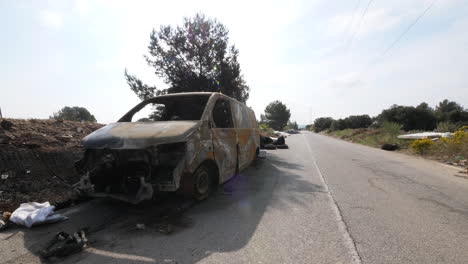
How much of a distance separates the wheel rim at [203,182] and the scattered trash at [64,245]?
149cm

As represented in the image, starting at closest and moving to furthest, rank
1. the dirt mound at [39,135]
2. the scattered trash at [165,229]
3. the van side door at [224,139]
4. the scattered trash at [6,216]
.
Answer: the scattered trash at [165,229] → the scattered trash at [6,216] → the van side door at [224,139] → the dirt mound at [39,135]

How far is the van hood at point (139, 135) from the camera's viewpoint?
8.70 ft

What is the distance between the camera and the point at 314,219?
113 inches

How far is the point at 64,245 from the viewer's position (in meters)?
2.04

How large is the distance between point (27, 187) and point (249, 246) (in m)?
3.83

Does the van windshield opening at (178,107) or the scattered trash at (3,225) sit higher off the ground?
the van windshield opening at (178,107)

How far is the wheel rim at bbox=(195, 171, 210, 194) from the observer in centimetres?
320

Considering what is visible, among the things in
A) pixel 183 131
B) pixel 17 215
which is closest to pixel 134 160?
pixel 183 131

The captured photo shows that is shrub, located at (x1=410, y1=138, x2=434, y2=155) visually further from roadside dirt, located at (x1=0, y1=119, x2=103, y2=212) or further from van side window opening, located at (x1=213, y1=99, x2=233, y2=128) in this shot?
roadside dirt, located at (x1=0, y1=119, x2=103, y2=212)

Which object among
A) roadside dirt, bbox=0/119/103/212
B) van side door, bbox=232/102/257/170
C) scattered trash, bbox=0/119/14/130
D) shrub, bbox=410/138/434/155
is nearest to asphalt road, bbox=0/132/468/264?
roadside dirt, bbox=0/119/103/212

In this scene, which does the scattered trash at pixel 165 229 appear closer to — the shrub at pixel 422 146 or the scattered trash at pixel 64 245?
the scattered trash at pixel 64 245

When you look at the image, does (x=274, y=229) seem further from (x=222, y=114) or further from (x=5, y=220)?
(x=5, y=220)

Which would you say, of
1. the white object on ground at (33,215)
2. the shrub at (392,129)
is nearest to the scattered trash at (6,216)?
the white object on ground at (33,215)

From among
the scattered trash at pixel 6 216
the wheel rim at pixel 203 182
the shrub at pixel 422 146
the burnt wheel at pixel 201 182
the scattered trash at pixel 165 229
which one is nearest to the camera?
the scattered trash at pixel 165 229
